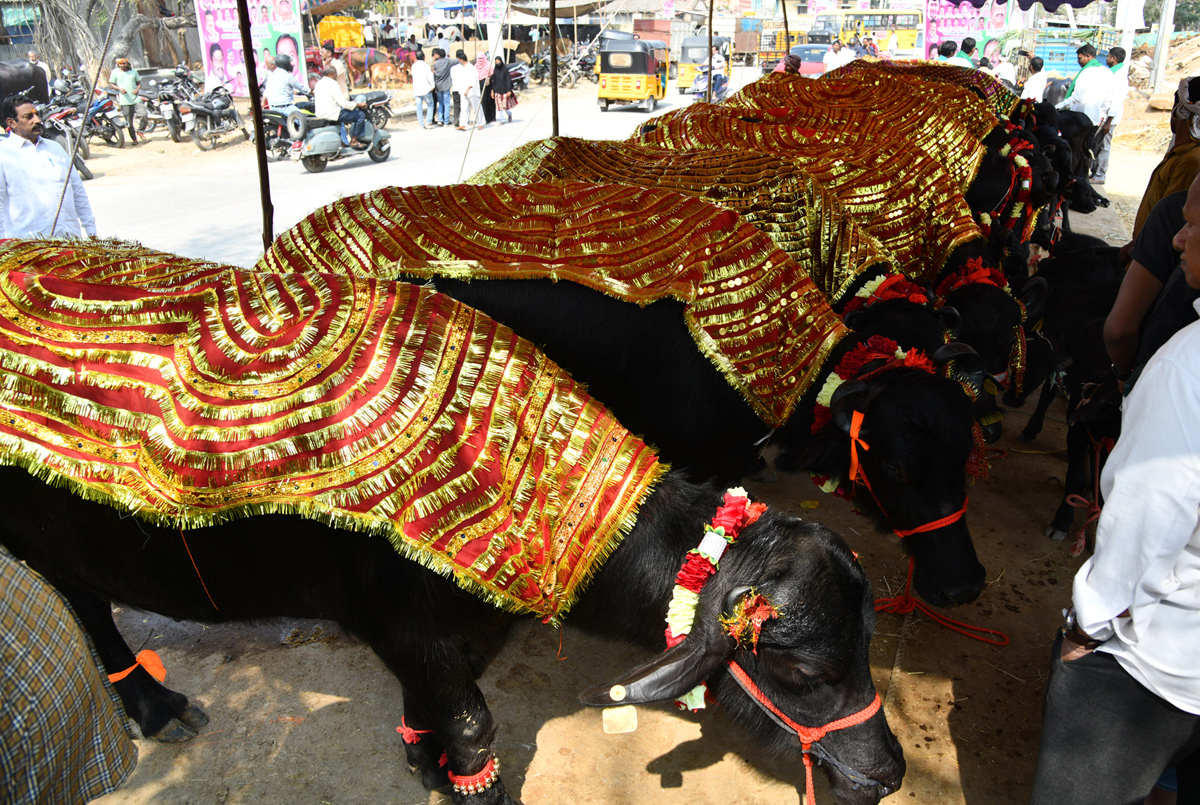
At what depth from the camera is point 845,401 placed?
296cm

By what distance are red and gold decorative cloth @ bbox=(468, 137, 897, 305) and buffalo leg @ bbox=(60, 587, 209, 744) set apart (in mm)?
2604

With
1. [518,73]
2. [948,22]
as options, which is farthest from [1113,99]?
[518,73]

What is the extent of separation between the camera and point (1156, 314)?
238 cm

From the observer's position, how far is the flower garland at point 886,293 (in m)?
3.69

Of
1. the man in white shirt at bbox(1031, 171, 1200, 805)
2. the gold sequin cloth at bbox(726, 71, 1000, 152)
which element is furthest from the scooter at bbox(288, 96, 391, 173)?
the man in white shirt at bbox(1031, 171, 1200, 805)

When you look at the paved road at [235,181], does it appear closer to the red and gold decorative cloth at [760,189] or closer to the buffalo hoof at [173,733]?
the red and gold decorative cloth at [760,189]

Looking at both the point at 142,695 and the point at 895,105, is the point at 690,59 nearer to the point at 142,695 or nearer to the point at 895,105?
the point at 895,105

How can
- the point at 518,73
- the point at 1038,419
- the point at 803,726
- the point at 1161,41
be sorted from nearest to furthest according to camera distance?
the point at 803,726
the point at 1038,419
the point at 1161,41
the point at 518,73

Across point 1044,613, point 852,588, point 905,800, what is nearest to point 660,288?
point 852,588

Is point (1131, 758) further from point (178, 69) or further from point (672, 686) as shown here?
point (178, 69)

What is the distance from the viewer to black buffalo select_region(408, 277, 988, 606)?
112 inches

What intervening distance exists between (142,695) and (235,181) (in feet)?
35.7

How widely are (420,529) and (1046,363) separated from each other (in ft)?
13.1

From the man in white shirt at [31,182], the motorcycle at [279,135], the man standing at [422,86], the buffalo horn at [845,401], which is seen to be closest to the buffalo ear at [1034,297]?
the buffalo horn at [845,401]
